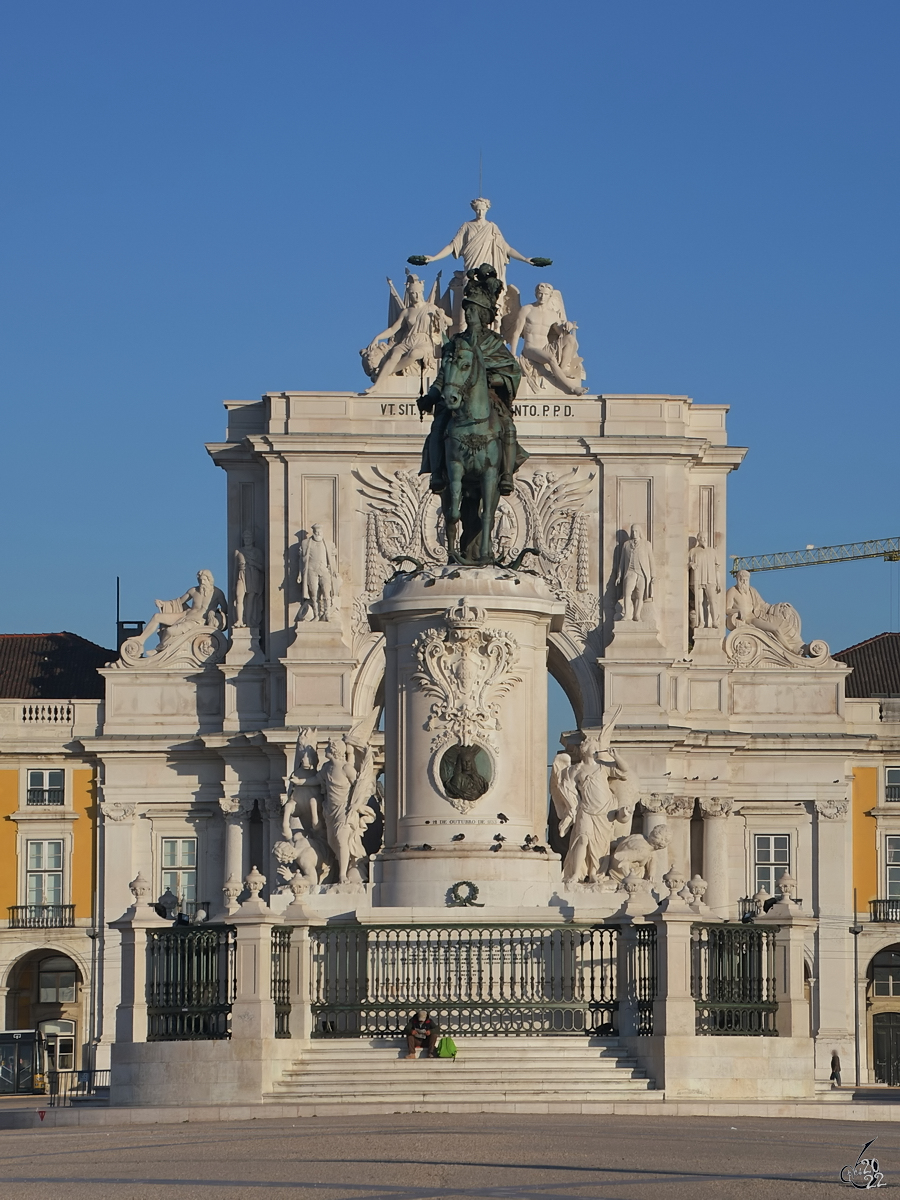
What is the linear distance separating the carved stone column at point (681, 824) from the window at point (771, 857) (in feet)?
9.04

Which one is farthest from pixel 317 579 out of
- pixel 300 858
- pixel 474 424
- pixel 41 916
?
pixel 474 424

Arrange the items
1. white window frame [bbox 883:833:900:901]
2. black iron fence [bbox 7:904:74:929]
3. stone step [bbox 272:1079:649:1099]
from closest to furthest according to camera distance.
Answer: stone step [bbox 272:1079:649:1099]
black iron fence [bbox 7:904:74:929]
white window frame [bbox 883:833:900:901]

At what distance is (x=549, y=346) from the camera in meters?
79.4

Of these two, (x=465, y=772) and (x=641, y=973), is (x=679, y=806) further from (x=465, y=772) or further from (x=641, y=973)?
(x=641, y=973)

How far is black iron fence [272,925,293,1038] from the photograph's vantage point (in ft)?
102

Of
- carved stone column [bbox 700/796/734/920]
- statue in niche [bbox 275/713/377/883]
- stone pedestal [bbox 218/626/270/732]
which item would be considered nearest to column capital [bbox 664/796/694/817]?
carved stone column [bbox 700/796/734/920]

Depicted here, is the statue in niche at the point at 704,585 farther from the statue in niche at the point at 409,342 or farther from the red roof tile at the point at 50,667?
the red roof tile at the point at 50,667

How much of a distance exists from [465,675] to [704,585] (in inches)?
1830

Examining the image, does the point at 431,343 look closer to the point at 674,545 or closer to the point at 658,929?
the point at 674,545

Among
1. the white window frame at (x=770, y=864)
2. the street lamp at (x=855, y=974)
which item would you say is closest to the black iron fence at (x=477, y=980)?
the street lamp at (x=855, y=974)

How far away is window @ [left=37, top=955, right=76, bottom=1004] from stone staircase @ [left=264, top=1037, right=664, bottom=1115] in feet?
168

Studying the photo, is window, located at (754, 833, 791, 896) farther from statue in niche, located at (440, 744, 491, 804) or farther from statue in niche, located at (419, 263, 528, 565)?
statue in niche, located at (440, 744, 491, 804)

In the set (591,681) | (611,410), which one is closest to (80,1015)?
(591,681)

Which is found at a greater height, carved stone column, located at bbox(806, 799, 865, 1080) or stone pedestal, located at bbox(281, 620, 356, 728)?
stone pedestal, located at bbox(281, 620, 356, 728)
